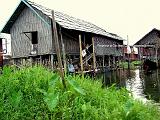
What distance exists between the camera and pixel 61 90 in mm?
5891

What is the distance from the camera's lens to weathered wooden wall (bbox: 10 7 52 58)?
2480cm

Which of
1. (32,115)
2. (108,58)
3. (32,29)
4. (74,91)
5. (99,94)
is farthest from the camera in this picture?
(108,58)

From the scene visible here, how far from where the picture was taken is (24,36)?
26.4 m

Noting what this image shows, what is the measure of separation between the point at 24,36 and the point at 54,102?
70.8 ft

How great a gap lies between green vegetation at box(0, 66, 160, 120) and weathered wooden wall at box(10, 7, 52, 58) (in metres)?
18.4

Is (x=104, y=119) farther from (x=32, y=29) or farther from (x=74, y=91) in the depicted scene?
(x=32, y=29)

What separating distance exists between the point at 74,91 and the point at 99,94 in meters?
0.66

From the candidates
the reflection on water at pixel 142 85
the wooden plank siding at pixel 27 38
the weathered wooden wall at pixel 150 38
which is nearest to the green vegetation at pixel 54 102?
the reflection on water at pixel 142 85

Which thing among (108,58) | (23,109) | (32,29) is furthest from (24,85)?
(108,58)

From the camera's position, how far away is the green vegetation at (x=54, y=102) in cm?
539

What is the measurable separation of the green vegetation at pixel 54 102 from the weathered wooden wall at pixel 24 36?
60.3ft

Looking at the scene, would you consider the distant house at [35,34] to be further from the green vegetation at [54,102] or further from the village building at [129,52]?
the green vegetation at [54,102]

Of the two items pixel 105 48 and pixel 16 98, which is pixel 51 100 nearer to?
pixel 16 98

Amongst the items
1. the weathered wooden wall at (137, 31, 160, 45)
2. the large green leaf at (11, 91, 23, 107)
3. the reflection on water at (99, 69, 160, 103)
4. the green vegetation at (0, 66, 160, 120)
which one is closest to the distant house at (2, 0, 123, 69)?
the reflection on water at (99, 69, 160, 103)
